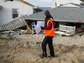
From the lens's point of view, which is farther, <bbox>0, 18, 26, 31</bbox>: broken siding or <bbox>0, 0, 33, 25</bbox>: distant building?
<bbox>0, 0, 33, 25</bbox>: distant building

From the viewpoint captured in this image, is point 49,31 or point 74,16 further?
point 74,16

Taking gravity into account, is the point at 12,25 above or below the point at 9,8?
below

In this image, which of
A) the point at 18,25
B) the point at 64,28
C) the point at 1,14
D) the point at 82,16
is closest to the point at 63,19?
the point at 64,28

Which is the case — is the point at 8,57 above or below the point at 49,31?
below

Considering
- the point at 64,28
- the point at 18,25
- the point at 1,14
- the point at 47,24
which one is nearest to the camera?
the point at 47,24

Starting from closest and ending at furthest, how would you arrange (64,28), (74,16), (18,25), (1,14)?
(64,28), (74,16), (18,25), (1,14)

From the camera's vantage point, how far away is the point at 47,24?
17.2 ft

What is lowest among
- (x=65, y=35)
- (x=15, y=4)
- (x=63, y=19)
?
(x=65, y=35)

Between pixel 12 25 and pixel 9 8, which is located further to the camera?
pixel 9 8

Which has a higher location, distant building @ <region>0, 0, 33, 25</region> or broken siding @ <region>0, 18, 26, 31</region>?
distant building @ <region>0, 0, 33, 25</region>

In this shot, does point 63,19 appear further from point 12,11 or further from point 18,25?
point 12,11

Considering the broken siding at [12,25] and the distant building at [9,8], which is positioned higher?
the distant building at [9,8]

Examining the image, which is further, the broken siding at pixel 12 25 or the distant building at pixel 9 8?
the distant building at pixel 9 8

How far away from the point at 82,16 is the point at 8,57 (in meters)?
10.5
